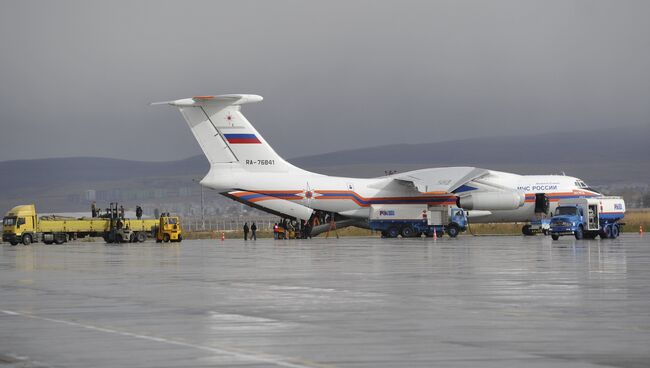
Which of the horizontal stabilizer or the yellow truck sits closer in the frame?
the horizontal stabilizer

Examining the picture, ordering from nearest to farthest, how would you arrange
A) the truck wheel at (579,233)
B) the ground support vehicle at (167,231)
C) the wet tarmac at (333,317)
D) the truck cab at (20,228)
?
the wet tarmac at (333,317)
the truck wheel at (579,233)
the ground support vehicle at (167,231)
the truck cab at (20,228)

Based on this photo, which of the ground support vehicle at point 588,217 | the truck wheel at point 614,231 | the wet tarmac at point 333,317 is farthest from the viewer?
the truck wheel at point 614,231

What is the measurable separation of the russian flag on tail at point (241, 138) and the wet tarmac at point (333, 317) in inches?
1493

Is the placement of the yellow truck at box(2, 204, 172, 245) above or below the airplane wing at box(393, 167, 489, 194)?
below

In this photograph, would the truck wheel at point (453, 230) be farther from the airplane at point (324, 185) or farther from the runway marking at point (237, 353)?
the runway marking at point (237, 353)

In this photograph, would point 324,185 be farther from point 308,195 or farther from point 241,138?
point 241,138

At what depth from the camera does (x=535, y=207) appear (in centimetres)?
7181

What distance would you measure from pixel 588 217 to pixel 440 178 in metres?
14.7

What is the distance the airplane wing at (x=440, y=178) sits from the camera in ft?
230

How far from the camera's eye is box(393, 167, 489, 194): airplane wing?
70.1 metres

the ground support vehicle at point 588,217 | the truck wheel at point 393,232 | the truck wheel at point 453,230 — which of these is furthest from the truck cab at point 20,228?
the ground support vehicle at point 588,217

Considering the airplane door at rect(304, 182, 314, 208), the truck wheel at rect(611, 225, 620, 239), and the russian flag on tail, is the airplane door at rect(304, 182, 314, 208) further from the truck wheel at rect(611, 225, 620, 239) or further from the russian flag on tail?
the truck wheel at rect(611, 225, 620, 239)

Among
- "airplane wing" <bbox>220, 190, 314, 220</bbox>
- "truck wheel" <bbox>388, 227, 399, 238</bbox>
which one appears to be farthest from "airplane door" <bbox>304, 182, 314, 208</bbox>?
"truck wheel" <bbox>388, 227, 399, 238</bbox>

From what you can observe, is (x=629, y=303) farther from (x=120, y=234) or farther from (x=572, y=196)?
(x=120, y=234)
